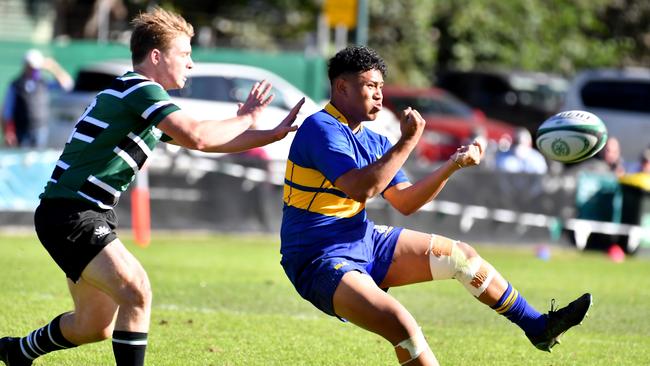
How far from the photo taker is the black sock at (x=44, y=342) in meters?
6.08

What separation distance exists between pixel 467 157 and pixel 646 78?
61.1 ft

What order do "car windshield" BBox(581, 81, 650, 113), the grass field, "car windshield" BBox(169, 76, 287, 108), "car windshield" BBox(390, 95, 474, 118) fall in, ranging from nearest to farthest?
the grass field, "car windshield" BBox(169, 76, 287, 108), "car windshield" BBox(581, 81, 650, 113), "car windshield" BBox(390, 95, 474, 118)

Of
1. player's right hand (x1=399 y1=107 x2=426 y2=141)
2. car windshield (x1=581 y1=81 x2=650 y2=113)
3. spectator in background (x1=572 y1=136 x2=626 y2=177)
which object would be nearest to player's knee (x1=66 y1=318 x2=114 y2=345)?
player's right hand (x1=399 y1=107 x2=426 y2=141)

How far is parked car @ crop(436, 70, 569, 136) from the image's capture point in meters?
28.1

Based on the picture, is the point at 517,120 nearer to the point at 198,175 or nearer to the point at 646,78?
the point at 646,78

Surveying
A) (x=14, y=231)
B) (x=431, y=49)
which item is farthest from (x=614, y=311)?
(x=431, y=49)

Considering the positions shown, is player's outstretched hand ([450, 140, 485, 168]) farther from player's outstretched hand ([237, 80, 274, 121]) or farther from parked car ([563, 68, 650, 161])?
parked car ([563, 68, 650, 161])

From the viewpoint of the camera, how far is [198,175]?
1598cm

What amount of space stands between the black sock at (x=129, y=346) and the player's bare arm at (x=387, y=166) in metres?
1.28

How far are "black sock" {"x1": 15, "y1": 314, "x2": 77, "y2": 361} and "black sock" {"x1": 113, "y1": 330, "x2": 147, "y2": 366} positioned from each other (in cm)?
66

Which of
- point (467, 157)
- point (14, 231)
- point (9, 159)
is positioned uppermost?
point (467, 157)

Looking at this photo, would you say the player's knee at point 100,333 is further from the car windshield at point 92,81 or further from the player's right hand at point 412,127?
the car windshield at point 92,81

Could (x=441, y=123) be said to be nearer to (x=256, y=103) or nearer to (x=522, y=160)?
A: (x=522, y=160)

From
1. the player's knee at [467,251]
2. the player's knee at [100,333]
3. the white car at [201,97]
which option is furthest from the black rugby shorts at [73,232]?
the white car at [201,97]
